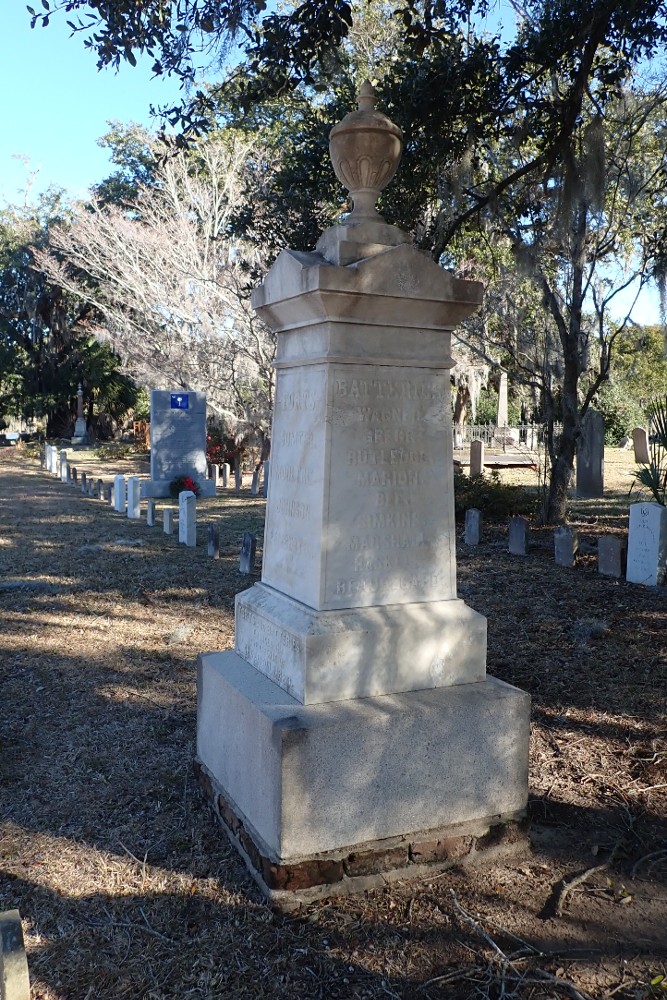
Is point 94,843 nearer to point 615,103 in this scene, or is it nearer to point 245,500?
point 615,103

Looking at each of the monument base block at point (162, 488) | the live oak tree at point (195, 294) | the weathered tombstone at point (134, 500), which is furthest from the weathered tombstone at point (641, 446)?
the weathered tombstone at point (134, 500)

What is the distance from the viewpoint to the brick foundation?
300 centimetres

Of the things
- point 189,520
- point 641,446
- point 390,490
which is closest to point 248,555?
point 189,520

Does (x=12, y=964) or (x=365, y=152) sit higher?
(x=365, y=152)

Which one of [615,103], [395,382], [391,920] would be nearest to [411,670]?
[391,920]

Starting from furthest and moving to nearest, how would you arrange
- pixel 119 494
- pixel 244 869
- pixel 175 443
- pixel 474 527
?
pixel 175 443 → pixel 119 494 → pixel 474 527 → pixel 244 869

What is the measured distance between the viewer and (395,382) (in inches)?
132

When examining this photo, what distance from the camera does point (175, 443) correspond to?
17547mm

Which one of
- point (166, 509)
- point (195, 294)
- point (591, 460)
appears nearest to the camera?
point (166, 509)

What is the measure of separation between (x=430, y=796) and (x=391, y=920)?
500 mm

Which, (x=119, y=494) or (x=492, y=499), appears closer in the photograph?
(x=492, y=499)

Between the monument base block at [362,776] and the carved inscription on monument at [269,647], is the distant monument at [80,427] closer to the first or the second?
the carved inscription on monument at [269,647]

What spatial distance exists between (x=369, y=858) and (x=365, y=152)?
9.21 feet

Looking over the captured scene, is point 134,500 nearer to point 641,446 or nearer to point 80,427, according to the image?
point 641,446
